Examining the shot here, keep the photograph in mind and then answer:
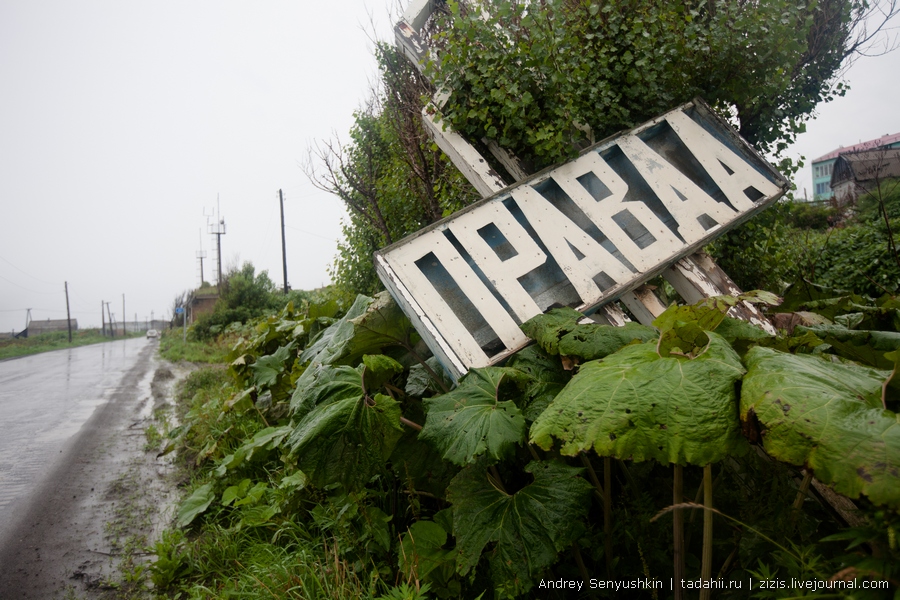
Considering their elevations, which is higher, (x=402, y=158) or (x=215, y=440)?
(x=402, y=158)

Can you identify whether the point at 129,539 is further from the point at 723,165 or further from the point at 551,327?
the point at 723,165

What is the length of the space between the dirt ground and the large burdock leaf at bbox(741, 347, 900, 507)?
2881 mm

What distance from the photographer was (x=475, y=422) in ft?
5.08

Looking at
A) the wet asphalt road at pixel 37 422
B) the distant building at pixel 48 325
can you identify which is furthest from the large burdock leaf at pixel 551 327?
the distant building at pixel 48 325

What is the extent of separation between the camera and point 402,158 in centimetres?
546

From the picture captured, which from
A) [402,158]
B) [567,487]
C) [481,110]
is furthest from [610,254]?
[402,158]

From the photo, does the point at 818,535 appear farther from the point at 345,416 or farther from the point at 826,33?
the point at 826,33

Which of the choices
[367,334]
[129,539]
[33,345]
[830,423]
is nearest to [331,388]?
[367,334]

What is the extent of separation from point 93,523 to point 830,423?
13.2ft

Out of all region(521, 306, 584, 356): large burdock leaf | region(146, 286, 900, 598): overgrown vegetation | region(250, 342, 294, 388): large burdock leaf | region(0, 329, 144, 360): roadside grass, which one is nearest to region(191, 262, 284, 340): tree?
region(0, 329, 144, 360): roadside grass

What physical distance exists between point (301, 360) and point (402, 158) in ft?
10.8

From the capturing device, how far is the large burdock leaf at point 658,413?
1.14 metres

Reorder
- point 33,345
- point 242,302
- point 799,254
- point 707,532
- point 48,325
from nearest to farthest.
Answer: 1. point 707,532
2. point 799,254
3. point 242,302
4. point 33,345
5. point 48,325

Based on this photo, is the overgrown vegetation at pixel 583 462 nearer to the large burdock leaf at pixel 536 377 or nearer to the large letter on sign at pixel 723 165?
the large burdock leaf at pixel 536 377
